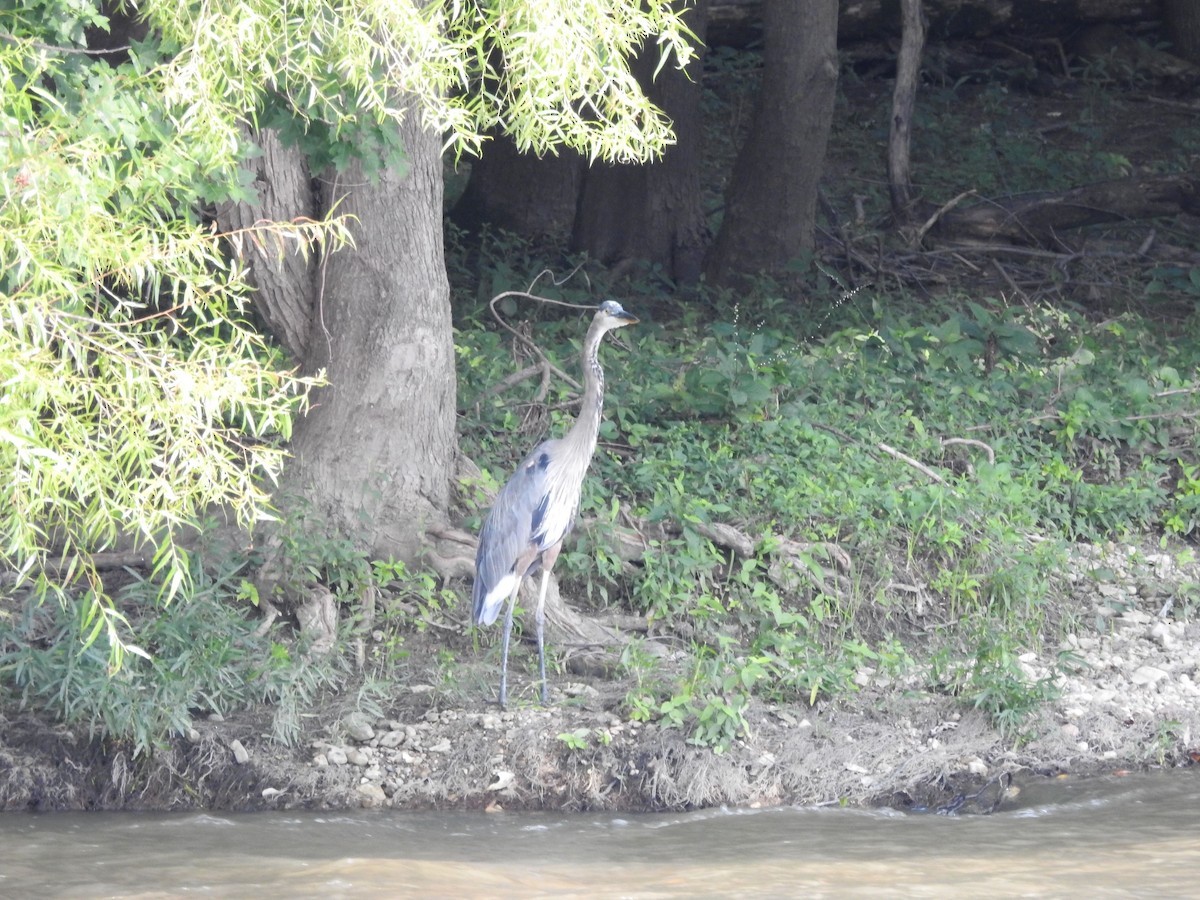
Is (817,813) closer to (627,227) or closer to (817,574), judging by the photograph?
(817,574)

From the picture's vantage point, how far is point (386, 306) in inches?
255

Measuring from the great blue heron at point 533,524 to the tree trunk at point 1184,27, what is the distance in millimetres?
10073

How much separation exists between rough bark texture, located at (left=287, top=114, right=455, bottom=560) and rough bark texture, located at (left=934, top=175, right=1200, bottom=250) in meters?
5.95

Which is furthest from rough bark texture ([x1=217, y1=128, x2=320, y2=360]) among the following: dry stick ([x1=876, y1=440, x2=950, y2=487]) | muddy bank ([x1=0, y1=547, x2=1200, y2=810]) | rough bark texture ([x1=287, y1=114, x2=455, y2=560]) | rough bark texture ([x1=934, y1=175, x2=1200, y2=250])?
rough bark texture ([x1=934, y1=175, x2=1200, y2=250])

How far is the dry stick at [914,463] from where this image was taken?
727 centimetres

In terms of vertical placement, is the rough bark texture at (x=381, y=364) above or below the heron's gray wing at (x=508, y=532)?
above

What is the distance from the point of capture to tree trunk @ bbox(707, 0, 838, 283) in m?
10.0

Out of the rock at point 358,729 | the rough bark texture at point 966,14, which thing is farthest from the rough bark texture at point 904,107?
the rock at point 358,729

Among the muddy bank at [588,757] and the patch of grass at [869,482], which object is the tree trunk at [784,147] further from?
the muddy bank at [588,757]

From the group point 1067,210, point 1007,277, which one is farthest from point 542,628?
point 1067,210

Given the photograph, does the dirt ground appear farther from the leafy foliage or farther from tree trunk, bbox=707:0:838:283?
tree trunk, bbox=707:0:838:283

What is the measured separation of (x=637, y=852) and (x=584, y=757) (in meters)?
0.64

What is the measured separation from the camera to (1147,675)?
634 centimetres

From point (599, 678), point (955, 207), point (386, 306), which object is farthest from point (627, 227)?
point (599, 678)
